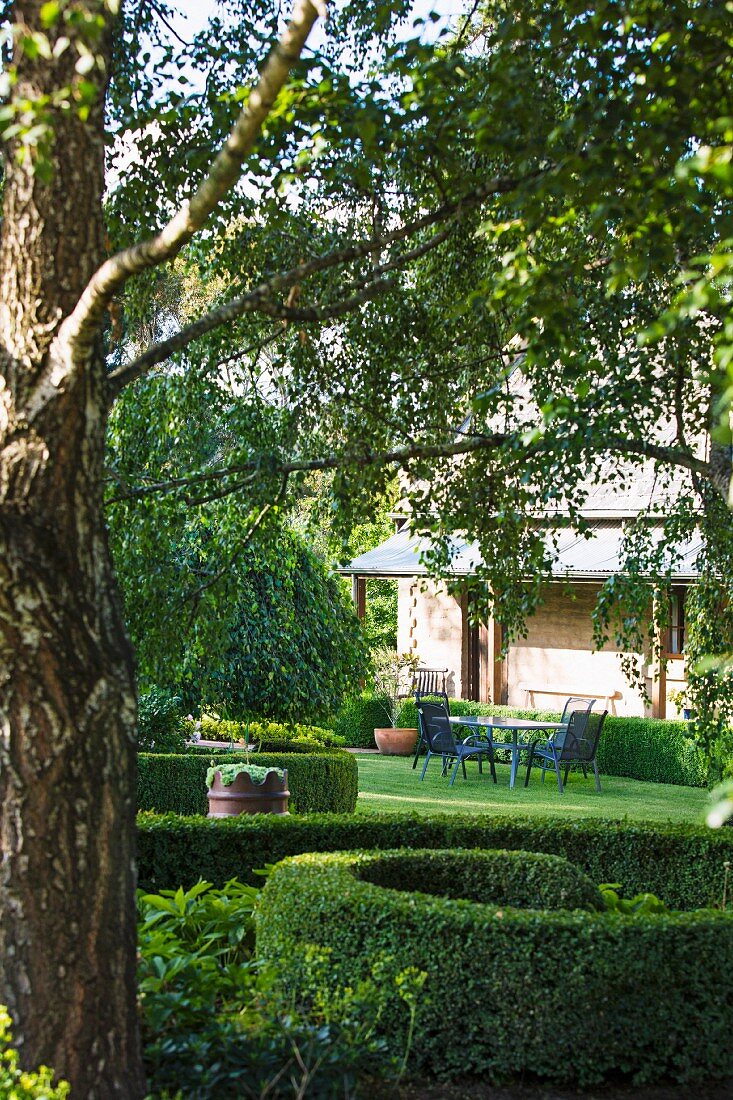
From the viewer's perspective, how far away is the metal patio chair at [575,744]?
14539 mm

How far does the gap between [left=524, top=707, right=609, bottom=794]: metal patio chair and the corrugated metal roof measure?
6.38ft

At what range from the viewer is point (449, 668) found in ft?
68.3

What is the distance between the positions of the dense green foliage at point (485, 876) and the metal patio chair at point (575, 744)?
9.01 meters

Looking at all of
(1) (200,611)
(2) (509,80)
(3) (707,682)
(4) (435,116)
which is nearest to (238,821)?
(1) (200,611)

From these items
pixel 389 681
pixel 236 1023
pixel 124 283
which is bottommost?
pixel 236 1023

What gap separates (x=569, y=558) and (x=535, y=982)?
1387 centimetres

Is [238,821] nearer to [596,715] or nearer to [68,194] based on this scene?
[68,194]

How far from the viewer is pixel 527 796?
13.8 meters

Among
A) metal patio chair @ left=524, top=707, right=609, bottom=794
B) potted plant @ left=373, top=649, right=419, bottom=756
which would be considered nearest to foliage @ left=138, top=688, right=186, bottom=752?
metal patio chair @ left=524, top=707, right=609, bottom=794

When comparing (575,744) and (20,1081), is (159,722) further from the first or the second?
(20,1081)

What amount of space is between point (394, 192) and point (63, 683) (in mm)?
3953

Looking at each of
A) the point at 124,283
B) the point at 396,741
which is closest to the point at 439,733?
the point at 396,741

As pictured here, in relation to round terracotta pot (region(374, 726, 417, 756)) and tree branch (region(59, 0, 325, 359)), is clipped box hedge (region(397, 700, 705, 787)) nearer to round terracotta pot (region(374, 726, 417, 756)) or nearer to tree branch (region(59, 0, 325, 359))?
round terracotta pot (region(374, 726, 417, 756))

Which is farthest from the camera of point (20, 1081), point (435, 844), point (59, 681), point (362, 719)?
point (362, 719)
